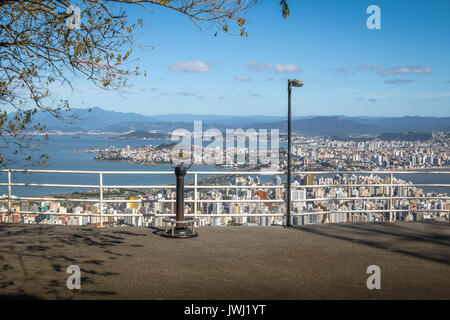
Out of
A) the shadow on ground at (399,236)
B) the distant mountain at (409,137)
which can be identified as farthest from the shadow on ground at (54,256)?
the distant mountain at (409,137)

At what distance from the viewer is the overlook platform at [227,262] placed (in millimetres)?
5551

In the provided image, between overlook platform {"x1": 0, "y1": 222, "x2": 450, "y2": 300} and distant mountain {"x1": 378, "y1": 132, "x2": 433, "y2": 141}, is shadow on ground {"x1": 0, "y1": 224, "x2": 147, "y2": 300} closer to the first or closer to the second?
overlook platform {"x1": 0, "y1": 222, "x2": 450, "y2": 300}

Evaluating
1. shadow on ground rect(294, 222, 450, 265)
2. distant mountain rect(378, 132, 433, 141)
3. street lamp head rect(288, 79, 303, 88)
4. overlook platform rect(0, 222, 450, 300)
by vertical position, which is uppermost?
street lamp head rect(288, 79, 303, 88)

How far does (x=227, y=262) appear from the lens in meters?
7.20

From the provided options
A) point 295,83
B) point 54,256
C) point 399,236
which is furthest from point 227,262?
point 295,83

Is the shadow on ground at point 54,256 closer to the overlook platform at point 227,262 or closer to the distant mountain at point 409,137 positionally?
the overlook platform at point 227,262

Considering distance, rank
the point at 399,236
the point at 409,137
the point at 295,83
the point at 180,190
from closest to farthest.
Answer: the point at 180,190, the point at 399,236, the point at 295,83, the point at 409,137

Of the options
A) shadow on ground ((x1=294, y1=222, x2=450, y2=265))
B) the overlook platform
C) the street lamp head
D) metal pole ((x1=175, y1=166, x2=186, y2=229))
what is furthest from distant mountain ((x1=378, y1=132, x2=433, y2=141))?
metal pole ((x1=175, y1=166, x2=186, y2=229))

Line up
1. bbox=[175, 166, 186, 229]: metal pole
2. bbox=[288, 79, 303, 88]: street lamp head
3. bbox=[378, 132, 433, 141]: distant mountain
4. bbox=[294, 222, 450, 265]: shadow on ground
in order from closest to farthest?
bbox=[294, 222, 450, 265]: shadow on ground → bbox=[175, 166, 186, 229]: metal pole → bbox=[288, 79, 303, 88]: street lamp head → bbox=[378, 132, 433, 141]: distant mountain

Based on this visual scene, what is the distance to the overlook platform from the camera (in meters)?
5.55

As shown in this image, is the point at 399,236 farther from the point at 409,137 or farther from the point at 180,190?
the point at 409,137

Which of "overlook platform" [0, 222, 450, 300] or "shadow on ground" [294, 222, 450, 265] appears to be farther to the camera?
"shadow on ground" [294, 222, 450, 265]
